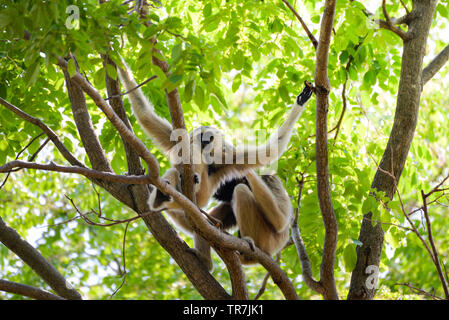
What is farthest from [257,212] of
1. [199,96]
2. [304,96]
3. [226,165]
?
[199,96]

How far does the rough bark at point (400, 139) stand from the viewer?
15.2 feet

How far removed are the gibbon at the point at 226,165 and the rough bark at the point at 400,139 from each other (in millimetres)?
988

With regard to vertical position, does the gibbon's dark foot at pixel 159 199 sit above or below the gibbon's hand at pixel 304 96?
below

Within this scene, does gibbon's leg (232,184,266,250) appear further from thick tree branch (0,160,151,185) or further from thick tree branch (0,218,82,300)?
thick tree branch (0,160,151,185)

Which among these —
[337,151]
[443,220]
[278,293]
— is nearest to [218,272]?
[278,293]

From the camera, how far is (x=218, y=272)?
992 centimetres

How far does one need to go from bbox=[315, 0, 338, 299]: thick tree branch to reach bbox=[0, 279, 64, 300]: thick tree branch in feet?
7.63

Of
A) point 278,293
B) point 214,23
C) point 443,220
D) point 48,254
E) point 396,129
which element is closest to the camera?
point 214,23

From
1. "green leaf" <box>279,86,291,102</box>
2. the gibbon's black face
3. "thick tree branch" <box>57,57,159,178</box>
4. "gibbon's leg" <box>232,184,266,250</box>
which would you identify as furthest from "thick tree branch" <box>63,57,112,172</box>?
"green leaf" <box>279,86,291,102</box>

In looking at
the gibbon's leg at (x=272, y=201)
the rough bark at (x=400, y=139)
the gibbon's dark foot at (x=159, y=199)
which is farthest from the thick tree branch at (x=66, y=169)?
the rough bark at (x=400, y=139)

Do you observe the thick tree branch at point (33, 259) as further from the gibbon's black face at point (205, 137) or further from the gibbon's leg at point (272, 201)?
the gibbon's leg at point (272, 201)

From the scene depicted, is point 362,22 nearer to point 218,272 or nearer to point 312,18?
point 312,18

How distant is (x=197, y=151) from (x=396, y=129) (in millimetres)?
2059

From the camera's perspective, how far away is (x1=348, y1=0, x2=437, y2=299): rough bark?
4.63 metres
